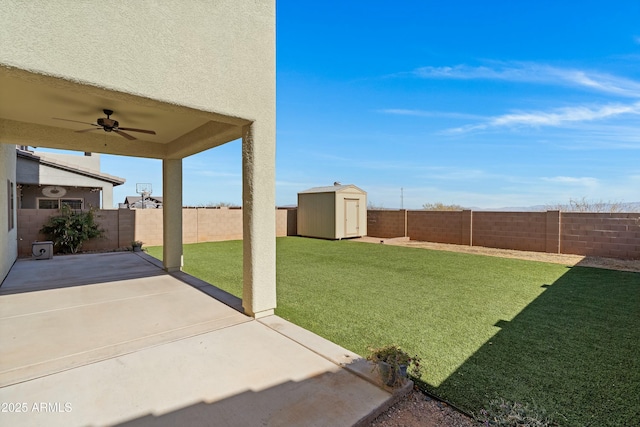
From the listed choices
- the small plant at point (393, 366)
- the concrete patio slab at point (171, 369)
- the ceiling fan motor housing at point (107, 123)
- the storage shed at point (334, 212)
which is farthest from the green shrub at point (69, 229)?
the small plant at point (393, 366)

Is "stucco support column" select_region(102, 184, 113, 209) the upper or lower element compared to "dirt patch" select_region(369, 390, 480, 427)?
upper

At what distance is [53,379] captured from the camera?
266 centimetres

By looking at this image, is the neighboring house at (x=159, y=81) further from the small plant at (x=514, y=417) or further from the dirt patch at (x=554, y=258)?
the dirt patch at (x=554, y=258)

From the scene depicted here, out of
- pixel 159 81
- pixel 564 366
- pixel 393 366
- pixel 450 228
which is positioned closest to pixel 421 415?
pixel 393 366

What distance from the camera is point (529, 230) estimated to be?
10969 mm

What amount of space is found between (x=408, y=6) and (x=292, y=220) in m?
11.2

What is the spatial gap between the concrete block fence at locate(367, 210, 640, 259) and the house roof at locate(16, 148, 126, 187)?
13618mm

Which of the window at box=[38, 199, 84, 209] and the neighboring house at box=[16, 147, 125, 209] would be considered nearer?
the neighboring house at box=[16, 147, 125, 209]

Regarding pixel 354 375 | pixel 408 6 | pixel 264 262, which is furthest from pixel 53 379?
pixel 408 6

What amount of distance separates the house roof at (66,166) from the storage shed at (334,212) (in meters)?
9.23

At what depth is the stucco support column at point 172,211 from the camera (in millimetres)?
6930

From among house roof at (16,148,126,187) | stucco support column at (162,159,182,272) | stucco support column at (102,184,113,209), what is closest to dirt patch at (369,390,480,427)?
stucco support column at (162,159,182,272)

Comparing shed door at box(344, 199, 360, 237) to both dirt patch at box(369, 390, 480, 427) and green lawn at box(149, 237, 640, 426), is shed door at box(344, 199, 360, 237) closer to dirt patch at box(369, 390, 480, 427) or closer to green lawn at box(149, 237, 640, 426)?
green lawn at box(149, 237, 640, 426)

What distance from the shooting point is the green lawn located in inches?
100
